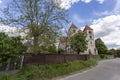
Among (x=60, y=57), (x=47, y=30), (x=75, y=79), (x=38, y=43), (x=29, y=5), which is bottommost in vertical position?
(x=75, y=79)

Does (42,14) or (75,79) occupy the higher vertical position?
(42,14)

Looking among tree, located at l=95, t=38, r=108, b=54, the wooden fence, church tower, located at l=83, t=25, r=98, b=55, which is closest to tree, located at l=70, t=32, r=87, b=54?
church tower, located at l=83, t=25, r=98, b=55

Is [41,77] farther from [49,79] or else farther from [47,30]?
[47,30]

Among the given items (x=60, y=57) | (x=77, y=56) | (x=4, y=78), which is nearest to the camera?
(x=4, y=78)

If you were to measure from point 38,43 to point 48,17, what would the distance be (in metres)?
3.31

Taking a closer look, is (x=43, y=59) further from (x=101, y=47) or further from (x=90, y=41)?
(x=101, y=47)

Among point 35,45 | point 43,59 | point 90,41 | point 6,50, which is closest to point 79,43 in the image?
point 90,41

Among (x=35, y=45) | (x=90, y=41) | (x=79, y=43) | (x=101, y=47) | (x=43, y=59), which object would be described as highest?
(x=90, y=41)

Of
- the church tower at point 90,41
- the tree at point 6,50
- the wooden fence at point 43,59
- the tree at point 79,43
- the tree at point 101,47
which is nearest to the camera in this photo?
the tree at point 6,50

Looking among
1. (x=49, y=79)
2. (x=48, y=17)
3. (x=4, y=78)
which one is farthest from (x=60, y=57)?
(x=4, y=78)

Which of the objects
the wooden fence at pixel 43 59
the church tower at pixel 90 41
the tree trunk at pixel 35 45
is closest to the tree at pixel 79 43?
the church tower at pixel 90 41

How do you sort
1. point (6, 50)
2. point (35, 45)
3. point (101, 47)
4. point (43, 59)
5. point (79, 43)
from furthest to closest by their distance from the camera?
1. point (101, 47)
2. point (79, 43)
3. point (43, 59)
4. point (35, 45)
5. point (6, 50)

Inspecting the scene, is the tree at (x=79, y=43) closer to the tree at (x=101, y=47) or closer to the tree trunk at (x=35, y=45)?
the tree trunk at (x=35, y=45)

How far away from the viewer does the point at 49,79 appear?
13.5m
